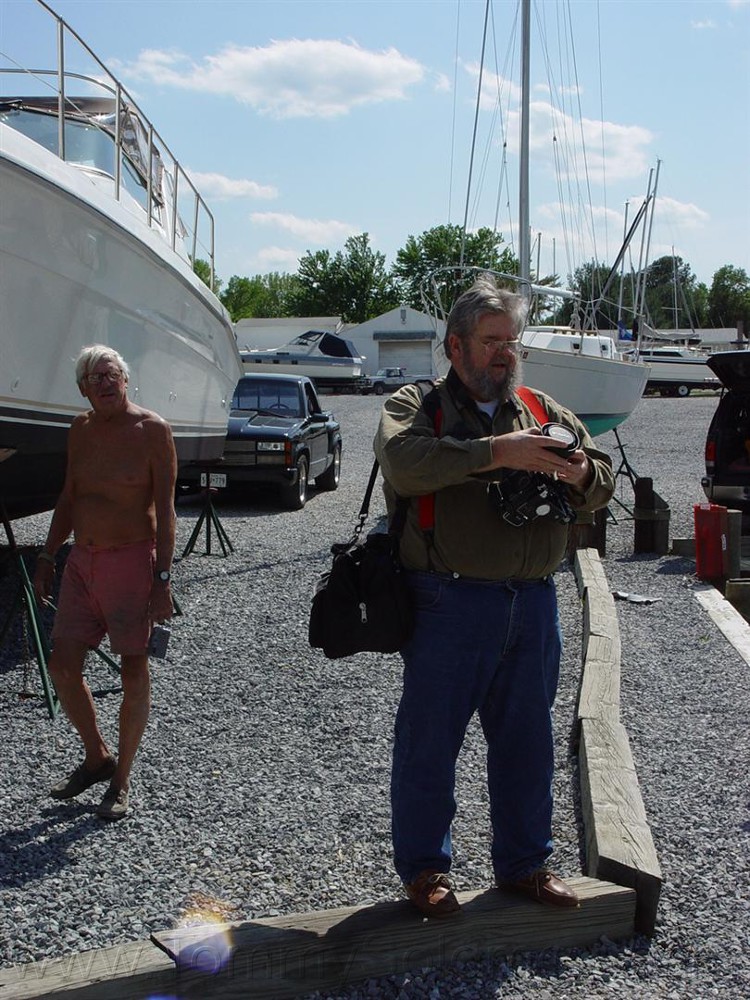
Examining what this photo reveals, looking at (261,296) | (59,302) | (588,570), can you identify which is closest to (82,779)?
(59,302)

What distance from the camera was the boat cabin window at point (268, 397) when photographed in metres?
14.8

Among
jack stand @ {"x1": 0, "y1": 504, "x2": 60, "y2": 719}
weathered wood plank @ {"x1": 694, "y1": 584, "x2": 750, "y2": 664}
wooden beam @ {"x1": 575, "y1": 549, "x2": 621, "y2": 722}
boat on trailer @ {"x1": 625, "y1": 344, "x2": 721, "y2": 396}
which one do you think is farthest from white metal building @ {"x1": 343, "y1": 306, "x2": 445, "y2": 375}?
jack stand @ {"x1": 0, "y1": 504, "x2": 60, "y2": 719}

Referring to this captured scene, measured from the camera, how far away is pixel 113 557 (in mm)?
4301

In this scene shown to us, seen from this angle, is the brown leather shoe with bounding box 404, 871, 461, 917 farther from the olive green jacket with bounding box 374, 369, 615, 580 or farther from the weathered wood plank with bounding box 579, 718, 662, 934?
the olive green jacket with bounding box 374, 369, 615, 580

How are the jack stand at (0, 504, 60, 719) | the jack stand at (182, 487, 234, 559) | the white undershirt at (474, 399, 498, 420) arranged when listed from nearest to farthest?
the white undershirt at (474, 399, 498, 420), the jack stand at (0, 504, 60, 719), the jack stand at (182, 487, 234, 559)

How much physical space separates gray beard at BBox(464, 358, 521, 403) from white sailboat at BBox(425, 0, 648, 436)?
1321 centimetres

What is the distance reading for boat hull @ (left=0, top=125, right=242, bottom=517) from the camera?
18.8ft

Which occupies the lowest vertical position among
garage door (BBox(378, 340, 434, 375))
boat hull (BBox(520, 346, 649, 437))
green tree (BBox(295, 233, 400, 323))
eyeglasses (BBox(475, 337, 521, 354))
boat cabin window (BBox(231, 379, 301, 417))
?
eyeglasses (BBox(475, 337, 521, 354))

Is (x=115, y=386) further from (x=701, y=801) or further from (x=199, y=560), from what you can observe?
(x=199, y=560)

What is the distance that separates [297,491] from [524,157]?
9518 millimetres

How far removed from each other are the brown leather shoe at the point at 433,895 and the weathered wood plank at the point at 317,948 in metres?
0.04

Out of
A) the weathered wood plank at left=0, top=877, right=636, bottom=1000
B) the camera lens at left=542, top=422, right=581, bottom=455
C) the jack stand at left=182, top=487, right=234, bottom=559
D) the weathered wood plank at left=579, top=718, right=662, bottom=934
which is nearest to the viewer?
the weathered wood plank at left=0, top=877, right=636, bottom=1000

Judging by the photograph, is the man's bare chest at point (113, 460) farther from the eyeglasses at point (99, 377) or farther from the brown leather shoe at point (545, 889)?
the brown leather shoe at point (545, 889)

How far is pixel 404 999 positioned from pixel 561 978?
476 millimetres
